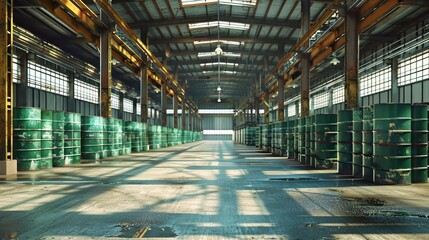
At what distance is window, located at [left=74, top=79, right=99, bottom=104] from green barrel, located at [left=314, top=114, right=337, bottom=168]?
26931 millimetres

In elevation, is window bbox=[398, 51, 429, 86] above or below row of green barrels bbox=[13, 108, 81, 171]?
above

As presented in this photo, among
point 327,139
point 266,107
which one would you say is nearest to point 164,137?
point 266,107

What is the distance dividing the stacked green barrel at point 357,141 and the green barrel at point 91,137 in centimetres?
1223

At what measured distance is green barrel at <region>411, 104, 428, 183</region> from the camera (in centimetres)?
922

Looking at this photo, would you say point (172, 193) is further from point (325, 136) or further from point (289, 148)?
point (289, 148)

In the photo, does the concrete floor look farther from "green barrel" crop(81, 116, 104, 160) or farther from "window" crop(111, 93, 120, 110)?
"window" crop(111, 93, 120, 110)

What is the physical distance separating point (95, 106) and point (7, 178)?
29.8m

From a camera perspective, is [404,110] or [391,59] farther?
[391,59]

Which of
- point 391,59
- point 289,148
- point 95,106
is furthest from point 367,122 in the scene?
point 95,106

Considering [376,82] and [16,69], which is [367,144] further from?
[16,69]

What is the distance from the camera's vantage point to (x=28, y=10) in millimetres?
19953

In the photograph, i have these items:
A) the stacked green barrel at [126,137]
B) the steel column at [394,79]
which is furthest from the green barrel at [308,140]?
the steel column at [394,79]

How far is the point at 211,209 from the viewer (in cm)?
595

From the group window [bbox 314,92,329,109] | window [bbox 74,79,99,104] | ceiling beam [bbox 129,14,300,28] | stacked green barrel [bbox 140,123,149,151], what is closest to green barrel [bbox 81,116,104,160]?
stacked green barrel [bbox 140,123,149,151]
